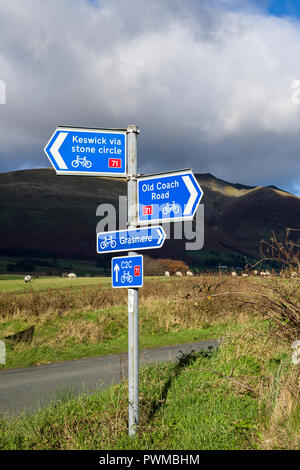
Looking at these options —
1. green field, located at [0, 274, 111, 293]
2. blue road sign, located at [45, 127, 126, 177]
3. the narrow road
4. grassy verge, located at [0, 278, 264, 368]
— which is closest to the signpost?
blue road sign, located at [45, 127, 126, 177]

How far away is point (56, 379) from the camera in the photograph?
10.2m

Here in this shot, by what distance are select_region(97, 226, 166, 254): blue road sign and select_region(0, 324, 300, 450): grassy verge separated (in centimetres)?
193

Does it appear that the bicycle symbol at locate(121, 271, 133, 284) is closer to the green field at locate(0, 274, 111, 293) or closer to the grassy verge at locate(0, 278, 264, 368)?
the grassy verge at locate(0, 278, 264, 368)

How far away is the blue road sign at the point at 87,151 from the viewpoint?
5.42 metres

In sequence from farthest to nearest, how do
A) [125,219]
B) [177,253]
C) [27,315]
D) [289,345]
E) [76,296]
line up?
[177,253] → [76,296] → [27,315] → [289,345] → [125,219]

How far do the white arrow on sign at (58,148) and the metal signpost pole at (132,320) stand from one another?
73cm

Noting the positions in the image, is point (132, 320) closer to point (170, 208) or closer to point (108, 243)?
point (108, 243)

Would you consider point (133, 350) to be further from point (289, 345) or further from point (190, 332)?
point (190, 332)

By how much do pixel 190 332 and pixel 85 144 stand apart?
1298 cm

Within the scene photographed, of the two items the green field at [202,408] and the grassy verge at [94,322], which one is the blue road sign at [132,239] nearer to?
the green field at [202,408]

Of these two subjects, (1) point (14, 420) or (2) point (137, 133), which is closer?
(2) point (137, 133)

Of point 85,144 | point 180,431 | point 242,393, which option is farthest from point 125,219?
point 242,393

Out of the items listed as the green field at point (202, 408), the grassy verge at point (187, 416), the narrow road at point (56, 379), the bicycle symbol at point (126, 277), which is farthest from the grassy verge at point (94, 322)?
the bicycle symbol at point (126, 277)

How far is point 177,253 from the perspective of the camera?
168 metres
